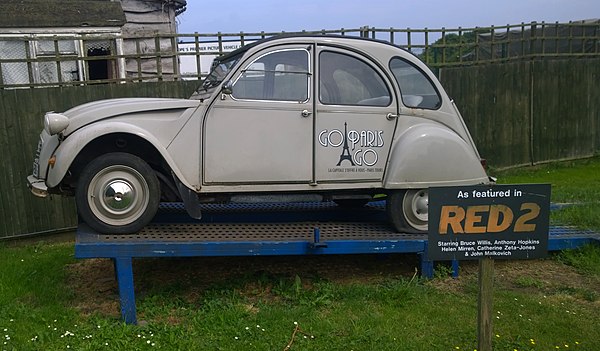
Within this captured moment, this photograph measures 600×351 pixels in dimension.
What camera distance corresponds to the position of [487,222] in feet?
11.0

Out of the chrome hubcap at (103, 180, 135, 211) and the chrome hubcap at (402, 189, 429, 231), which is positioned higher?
the chrome hubcap at (103, 180, 135, 211)

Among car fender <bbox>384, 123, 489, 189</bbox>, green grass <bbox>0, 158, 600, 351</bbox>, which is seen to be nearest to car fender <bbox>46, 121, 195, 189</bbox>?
green grass <bbox>0, 158, 600, 351</bbox>

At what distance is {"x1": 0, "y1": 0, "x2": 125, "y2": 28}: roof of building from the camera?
28.8 feet

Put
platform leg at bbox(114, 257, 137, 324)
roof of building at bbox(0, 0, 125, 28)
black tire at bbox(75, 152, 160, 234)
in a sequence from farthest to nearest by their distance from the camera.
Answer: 1. roof of building at bbox(0, 0, 125, 28)
2. black tire at bbox(75, 152, 160, 234)
3. platform leg at bbox(114, 257, 137, 324)

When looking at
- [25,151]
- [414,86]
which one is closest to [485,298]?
[414,86]

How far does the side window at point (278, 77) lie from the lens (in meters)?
4.89

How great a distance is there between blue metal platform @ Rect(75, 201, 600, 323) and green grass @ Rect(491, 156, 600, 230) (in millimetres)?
492

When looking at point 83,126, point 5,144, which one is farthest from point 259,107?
point 5,144

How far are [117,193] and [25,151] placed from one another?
290 centimetres

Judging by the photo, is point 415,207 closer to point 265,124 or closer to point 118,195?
point 265,124

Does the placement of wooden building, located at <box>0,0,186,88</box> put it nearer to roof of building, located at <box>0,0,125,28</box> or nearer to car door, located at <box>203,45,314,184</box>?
roof of building, located at <box>0,0,125,28</box>

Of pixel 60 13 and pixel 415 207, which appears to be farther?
pixel 60 13

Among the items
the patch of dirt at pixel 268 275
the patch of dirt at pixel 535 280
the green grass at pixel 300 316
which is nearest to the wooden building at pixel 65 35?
the patch of dirt at pixel 268 275

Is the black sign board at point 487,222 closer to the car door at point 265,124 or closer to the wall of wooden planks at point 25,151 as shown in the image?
the car door at point 265,124
